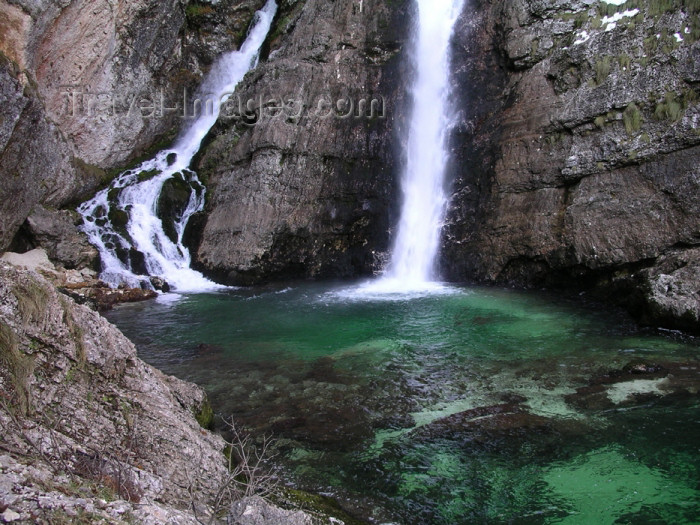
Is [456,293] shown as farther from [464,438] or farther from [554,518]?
[554,518]

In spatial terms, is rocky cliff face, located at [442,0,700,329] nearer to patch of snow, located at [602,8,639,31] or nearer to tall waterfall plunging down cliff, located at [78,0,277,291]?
patch of snow, located at [602,8,639,31]

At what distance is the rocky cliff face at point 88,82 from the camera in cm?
1650

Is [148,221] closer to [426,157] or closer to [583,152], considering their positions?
[426,157]

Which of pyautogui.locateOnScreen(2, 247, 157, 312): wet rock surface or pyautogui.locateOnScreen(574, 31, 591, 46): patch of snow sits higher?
pyautogui.locateOnScreen(574, 31, 591, 46): patch of snow

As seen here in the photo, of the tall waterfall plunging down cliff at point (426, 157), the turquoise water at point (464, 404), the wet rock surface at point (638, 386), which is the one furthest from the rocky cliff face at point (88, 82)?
the wet rock surface at point (638, 386)

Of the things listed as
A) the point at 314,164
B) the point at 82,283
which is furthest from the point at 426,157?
the point at 82,283

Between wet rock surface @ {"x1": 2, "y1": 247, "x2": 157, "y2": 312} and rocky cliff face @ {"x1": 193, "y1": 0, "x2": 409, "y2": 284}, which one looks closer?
wet rock surface @ {"x1": 2, "y1": 247, "x2": 157, "y2": 312}

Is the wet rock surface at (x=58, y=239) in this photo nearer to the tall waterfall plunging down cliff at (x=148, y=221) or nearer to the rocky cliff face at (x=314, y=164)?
the tall waterfall plunging down cliff at (x=148, y=221)

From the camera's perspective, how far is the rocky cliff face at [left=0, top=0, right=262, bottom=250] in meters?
16.5

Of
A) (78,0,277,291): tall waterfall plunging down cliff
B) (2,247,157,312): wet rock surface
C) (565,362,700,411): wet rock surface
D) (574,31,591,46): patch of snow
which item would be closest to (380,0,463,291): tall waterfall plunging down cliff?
(574,31,591,46): patch of snow

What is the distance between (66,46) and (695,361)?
2497 centimetres

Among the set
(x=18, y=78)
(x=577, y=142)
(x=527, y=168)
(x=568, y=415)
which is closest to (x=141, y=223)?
(x=18, y=78)

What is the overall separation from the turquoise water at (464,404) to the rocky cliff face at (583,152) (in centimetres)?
199

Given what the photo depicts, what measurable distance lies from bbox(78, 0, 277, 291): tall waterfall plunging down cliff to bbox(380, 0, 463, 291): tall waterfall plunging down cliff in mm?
7811
